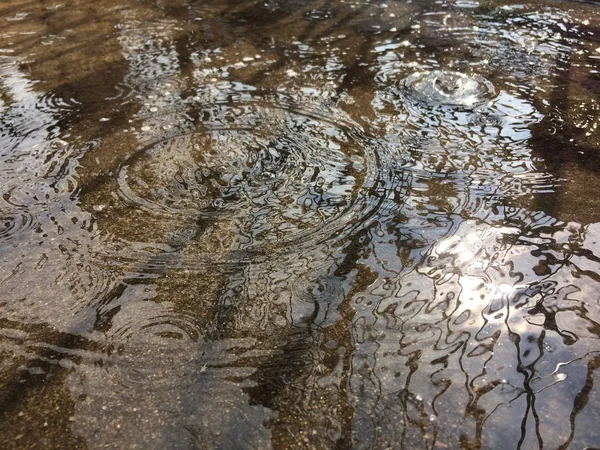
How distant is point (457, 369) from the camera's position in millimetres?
1800

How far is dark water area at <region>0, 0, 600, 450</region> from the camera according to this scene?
1.66 meters

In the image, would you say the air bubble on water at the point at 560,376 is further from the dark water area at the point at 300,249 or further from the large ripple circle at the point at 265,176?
the large ripple circle at the point at 265,176

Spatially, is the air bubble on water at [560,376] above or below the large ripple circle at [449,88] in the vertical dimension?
below

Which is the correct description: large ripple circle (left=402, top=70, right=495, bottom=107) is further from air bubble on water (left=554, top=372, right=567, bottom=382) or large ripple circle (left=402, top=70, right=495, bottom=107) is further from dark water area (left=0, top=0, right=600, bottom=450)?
air bubble on water (left=554, top=372, right=567, bottom=382)

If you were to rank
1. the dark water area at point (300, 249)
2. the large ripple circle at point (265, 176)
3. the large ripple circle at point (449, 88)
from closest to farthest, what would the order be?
1. the dark water area at point (300, 249)
2. the large ripple circle at point (265, 176)
3. the large ripple circle at point (449, 88)

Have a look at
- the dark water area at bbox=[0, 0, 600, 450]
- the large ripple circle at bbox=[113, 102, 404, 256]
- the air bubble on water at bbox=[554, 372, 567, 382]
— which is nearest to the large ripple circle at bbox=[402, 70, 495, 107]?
the dark water area at bbox=[0, 0, 600, 450]

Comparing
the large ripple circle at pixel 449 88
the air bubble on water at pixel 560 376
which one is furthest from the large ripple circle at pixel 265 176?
the air bubble on water at pixel 560 376

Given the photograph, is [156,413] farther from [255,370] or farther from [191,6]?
[191,6]

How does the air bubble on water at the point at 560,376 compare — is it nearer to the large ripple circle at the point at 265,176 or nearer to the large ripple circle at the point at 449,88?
the large ripple circle at the point at 265,176

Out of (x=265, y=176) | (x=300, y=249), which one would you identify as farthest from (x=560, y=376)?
(x=265, y=176)

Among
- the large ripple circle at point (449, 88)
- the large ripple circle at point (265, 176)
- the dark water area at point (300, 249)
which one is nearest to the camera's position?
the dark water area at point (300, 249)

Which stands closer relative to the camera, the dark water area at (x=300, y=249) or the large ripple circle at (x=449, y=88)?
the dark water area at (x=300, y=249)

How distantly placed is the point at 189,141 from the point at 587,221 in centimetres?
225

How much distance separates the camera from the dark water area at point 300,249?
65.5 inches
